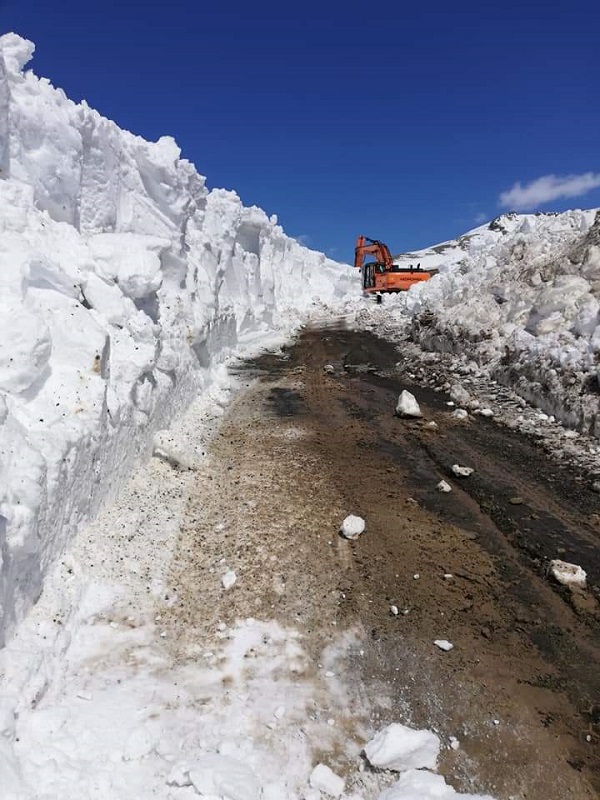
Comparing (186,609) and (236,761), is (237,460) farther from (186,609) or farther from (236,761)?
(236,761)

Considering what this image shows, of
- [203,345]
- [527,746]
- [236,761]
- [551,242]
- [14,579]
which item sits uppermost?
[551,242]

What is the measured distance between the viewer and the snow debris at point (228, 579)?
572 cm

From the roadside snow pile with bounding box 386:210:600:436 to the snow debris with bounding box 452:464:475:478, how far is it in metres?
2.74

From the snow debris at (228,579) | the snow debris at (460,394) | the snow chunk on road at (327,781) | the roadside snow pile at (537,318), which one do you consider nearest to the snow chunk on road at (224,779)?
the snow chunk on road at (327,781)

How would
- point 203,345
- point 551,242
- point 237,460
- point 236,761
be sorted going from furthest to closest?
point 551,242 < point 203,345 < point 237,460 < point 236,761

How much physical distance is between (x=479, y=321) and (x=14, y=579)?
1452 centimetres

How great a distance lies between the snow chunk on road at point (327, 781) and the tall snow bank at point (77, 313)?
2.62m

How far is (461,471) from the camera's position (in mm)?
8570

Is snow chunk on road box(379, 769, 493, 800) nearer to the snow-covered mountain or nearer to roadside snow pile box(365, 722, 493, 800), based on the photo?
roadside snow pile box(365, 722, 493, 800)

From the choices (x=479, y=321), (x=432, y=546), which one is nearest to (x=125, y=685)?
(x=432, y=546)

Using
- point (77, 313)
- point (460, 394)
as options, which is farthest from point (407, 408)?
point (77, 313)

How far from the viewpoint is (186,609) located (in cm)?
534

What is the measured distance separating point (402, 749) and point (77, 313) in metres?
6.02

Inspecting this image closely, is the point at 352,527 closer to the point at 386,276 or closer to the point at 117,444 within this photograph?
the point at 117,444
